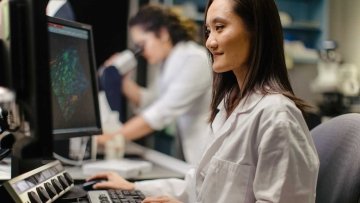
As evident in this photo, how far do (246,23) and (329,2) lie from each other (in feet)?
10.6

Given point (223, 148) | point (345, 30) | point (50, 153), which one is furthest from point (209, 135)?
point (345, 30)

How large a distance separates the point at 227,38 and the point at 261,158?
0.96 ft

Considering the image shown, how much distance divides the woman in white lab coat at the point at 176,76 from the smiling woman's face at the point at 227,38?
1369 mm

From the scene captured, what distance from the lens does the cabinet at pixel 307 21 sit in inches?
159

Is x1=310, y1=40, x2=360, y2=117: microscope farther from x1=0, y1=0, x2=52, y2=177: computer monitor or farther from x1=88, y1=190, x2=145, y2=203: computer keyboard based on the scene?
x1=0, y1=0, x2=52, y2=177: computer monitor

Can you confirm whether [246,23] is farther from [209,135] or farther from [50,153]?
[50,153]

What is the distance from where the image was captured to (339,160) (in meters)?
1.14

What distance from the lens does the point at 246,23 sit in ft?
3.58

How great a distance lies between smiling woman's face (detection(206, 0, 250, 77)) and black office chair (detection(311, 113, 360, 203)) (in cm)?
31

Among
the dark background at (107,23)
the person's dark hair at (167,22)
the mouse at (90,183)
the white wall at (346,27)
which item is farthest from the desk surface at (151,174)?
the white wall at (346,27)

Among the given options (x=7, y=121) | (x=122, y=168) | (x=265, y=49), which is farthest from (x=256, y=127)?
(x=122, y=168)

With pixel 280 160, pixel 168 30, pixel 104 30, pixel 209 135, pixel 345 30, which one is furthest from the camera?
pixel 345 30

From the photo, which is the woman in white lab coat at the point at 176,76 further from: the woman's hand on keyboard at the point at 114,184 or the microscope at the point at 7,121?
the microscope at the point at 7,121

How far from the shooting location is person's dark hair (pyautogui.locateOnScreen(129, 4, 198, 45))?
8.91 ft
